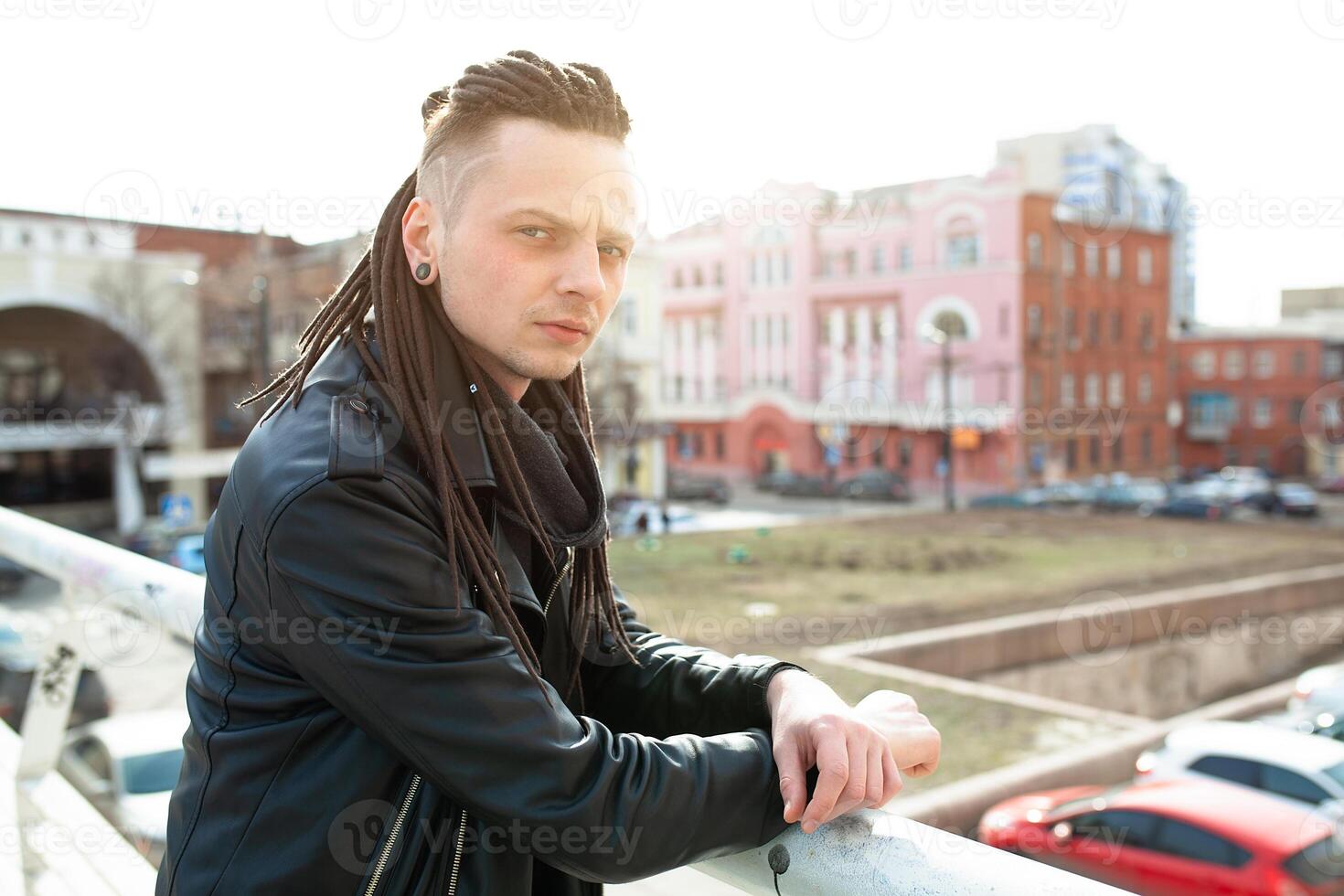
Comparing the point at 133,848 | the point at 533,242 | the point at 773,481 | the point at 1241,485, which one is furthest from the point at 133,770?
the point at 1241,485

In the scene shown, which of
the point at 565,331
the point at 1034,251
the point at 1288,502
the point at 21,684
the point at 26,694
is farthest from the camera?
the point at 1034,251

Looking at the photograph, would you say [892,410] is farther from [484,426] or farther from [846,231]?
[484,426]

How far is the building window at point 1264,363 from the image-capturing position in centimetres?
4716

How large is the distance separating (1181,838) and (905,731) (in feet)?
25.9

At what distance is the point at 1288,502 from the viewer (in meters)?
34.9

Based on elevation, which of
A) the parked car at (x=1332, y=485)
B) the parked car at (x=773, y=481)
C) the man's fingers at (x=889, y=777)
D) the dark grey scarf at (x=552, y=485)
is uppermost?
the dark grey scarf at (x=552, y=485)

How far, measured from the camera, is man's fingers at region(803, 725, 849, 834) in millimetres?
1066

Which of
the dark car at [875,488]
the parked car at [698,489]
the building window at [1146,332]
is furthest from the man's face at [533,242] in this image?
the building window at [1146,332]

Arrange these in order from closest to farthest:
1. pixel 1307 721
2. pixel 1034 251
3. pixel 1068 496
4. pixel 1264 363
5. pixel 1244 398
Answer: pixel 1307 721 < pixel 1068 496 < pixel 1034 251 < pixel 1264 363 < pixel 1244 398

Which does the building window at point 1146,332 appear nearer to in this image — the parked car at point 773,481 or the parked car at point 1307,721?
the parked car at point 773,481

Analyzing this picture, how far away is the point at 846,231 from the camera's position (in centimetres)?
3897

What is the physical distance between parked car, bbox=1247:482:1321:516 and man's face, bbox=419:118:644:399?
3880cm

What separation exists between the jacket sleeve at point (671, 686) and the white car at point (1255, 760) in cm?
741

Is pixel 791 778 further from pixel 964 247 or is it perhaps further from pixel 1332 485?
pixel 1332 485
